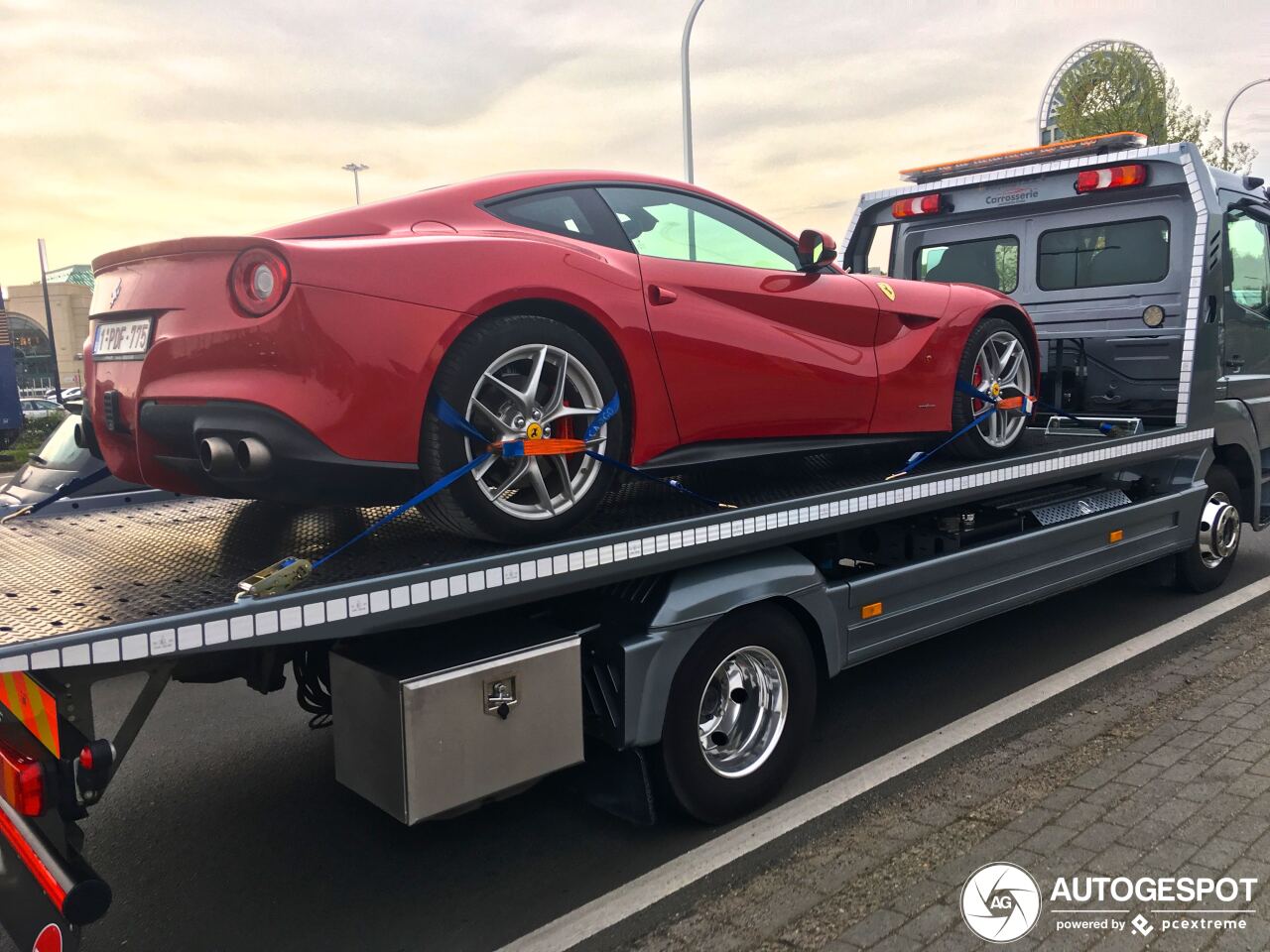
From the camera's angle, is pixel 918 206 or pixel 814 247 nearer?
pixel 814 247

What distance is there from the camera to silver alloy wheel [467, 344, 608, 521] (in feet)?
9.97

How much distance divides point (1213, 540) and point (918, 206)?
2.72 metres

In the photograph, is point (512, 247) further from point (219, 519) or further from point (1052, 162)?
point (1052, 162)

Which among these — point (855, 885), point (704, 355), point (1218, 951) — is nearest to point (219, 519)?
point (704, 355)

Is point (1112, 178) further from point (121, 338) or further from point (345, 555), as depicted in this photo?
point (121, 338)

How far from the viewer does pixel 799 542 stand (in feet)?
13.5

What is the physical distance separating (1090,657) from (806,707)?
2221mm

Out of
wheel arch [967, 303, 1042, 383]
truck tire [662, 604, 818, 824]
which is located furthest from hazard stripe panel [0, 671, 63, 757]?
wheel arch [967, 303, 1042, 383]

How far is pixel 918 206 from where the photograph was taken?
6.71 metres

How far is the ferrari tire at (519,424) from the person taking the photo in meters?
2.95

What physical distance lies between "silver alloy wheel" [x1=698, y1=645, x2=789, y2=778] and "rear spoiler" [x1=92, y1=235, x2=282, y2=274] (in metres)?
1.91

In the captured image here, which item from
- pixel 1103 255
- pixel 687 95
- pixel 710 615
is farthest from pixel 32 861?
pixel 687 95

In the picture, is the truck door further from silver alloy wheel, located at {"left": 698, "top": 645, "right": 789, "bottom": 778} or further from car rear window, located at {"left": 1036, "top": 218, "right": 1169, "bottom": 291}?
silver alloy wheel, located at {"left": 698, "top": 645, "right": 789, "bottom": 778}

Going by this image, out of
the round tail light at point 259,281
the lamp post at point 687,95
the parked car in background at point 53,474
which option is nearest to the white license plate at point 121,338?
the round tail light at point 259,281
